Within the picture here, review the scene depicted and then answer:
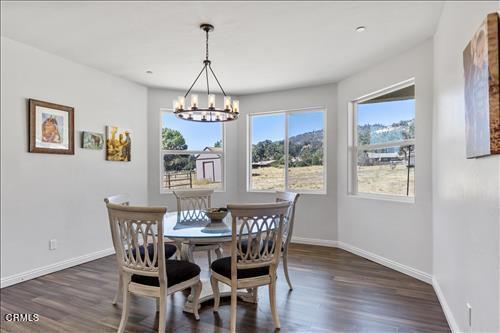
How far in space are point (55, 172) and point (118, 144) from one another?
1002mm

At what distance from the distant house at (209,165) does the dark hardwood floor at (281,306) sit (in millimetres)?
2263

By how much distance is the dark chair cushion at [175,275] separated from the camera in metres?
2.13

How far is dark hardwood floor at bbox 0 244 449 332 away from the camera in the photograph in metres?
2.31

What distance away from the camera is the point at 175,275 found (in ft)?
7.20

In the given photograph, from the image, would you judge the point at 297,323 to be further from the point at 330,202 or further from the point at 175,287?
the point at 330,202

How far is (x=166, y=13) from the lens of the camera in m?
2.55

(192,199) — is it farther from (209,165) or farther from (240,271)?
(240,271)

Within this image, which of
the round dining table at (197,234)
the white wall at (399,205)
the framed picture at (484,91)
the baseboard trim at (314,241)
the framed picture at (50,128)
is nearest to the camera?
the framed picture at (484,91)

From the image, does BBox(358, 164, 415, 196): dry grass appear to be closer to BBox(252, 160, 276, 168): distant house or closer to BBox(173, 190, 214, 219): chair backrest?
BBox(252, 160, 276, 168): distant house

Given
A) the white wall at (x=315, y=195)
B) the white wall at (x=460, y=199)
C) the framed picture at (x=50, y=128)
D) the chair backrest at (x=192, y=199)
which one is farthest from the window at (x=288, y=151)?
the framed picture at (x=50, y=128)

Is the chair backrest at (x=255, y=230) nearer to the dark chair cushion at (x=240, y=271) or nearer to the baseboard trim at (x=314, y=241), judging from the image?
the dark chair cushion at (x=240, y=271)

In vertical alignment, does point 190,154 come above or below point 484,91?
below

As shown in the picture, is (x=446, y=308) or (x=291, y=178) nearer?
(x=446, y=308)

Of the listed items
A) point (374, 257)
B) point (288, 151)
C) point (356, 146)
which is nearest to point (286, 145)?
point (288, 151)
